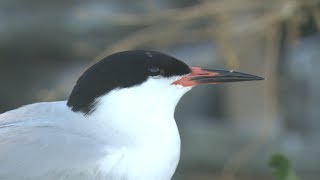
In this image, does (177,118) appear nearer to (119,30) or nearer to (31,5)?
(119,30)

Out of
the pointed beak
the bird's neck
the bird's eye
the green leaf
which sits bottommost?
the green leaf

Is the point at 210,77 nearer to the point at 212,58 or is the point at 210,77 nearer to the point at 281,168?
the point at 281,168

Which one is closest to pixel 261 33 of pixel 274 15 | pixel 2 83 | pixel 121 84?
pixel 274 15

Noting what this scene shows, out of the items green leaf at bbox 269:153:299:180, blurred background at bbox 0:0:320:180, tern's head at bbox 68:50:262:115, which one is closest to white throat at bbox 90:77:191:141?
tern's head at bbox 68:50:262:115

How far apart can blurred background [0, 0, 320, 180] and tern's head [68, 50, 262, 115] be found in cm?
84

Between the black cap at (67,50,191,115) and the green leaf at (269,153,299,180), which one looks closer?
the green leaf at (269,153,299,180)

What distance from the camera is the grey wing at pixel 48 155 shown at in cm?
248

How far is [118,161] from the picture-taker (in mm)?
2518

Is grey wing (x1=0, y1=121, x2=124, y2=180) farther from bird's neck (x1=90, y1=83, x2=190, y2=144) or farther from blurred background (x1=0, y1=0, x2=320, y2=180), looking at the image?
blurred background (x1=0, y1=0, x2=320, y2=180)

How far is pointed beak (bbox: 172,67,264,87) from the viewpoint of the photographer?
272 centimetres

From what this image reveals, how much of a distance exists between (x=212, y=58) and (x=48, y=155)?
2184 millimetres

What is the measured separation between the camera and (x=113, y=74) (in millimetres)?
2596

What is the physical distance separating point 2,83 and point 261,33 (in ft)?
6.87

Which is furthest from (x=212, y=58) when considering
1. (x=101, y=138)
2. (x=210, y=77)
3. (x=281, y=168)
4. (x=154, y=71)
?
(x=281, y=168)
